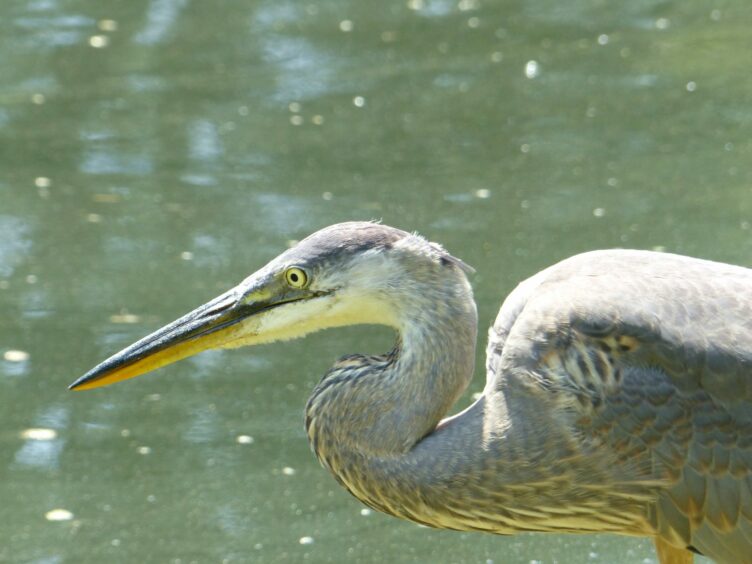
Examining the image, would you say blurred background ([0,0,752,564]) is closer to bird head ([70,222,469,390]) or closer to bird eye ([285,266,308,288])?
bird head ([70,222,469,390])

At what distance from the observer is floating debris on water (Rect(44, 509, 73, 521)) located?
Result: 5332 millimetres

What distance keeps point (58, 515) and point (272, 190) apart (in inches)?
124

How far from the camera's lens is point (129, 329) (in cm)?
660

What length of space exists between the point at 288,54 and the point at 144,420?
15.6 ft

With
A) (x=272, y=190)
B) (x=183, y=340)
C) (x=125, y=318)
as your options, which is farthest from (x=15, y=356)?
(x=183, y=340)

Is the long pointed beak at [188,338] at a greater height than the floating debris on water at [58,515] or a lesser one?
greater

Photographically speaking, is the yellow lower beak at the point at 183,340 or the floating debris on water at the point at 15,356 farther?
the floating debris on water at the point at 15,356

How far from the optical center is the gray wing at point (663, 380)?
13.3 feet

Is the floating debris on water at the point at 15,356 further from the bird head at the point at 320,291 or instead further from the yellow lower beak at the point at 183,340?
the bird head at the point at 320,291

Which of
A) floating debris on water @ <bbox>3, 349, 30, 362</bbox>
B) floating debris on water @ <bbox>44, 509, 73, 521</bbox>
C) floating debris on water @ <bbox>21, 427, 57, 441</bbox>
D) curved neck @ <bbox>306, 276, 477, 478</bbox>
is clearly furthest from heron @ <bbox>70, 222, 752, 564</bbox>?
floating debris on water @ <bbox>3, 349, 30, 362</bbox>

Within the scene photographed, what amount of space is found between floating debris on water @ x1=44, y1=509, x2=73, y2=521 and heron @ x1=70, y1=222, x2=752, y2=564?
4.43ft

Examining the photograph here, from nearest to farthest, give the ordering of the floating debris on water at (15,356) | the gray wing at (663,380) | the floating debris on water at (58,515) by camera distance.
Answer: the gray wing at (663,380), the floating debris on water at (58,515), the floating debris on water at (15,356)

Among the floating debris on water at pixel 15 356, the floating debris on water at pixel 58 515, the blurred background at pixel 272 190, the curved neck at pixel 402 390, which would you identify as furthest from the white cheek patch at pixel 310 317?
the floating debris on water at pixel 15 356

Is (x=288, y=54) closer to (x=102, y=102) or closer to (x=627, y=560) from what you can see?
(x=102, y=102)
